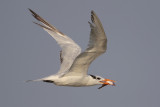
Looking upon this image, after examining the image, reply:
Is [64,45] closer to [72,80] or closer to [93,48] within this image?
[72,80]

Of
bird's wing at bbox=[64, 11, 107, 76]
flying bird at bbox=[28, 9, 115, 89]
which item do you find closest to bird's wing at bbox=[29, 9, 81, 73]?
flying bird at bbox=[28, 9, 115, 89]

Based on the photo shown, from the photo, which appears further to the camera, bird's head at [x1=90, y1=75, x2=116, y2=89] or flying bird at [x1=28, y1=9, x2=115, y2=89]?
bird's head at [x1=90, y1=75, x2=116, y2=89]

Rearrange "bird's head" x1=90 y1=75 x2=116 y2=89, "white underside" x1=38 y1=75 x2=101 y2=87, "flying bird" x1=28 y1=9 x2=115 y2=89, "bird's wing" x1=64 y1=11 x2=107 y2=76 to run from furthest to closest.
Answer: "bird's head" x1=90 y1=75 x2=116 y2=89 < "white underside" x1=38 y1=75 x2=101 y2=87 < "flying bird" x1=28 y1=9 x2=115 y2=89 < "bird's wing" x1=64 y1=11 x2=107 y2=76

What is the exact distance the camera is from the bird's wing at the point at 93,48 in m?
11.9

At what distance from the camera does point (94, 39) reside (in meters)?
12.4

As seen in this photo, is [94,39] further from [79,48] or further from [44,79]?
[79,48]

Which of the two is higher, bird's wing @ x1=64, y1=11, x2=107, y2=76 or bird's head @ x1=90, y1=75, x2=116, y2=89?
bird's wing @ x1=64, y1=11, x2=107, y2=76

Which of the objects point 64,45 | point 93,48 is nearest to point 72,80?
point 93,48

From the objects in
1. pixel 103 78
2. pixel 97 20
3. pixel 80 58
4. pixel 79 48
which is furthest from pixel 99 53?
pixel 79 48

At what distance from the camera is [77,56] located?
13531mm

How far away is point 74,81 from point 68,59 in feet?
6.12

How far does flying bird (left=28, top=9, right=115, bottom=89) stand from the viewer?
40.2 feet

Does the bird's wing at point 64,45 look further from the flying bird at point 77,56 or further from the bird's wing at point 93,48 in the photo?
the bird's wing at point 93,48

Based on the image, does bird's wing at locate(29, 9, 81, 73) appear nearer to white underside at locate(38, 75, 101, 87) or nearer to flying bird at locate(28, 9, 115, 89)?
flying bird at locate(28, 9, 115, 89)
